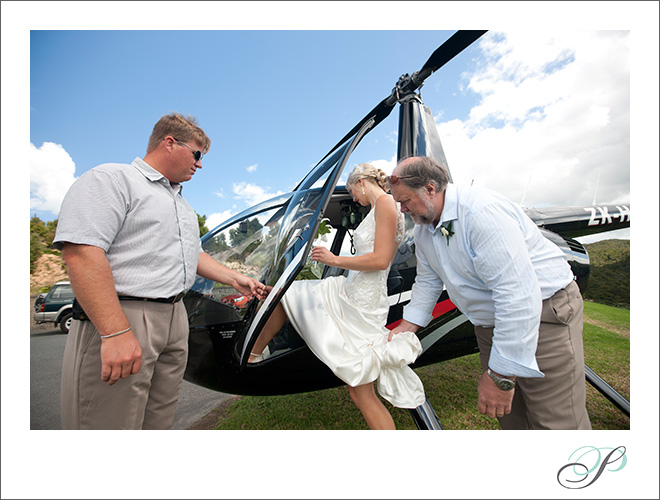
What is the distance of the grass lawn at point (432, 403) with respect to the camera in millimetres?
2283

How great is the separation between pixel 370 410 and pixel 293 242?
967mm

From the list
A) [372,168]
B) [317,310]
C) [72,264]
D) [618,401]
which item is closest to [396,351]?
[317,310]

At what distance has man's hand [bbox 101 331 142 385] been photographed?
3.32 feet

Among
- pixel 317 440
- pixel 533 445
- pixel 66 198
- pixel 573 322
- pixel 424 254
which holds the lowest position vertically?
pixel 317 440

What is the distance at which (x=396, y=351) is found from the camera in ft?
4.96

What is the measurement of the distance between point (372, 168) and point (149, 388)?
1621 millimetres

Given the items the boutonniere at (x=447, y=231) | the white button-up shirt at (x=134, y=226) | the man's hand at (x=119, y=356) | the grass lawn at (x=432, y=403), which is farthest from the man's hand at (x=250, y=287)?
the grass lawn at (x=432, y=403)

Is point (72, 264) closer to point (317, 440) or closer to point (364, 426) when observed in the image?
point (317, 440)

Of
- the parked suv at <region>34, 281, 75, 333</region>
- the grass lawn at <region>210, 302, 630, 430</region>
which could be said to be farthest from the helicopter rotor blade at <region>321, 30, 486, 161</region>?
the parked suv at <region>34, 281, 75, 333</region>

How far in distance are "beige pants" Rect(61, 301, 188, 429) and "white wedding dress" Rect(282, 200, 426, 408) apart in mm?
676

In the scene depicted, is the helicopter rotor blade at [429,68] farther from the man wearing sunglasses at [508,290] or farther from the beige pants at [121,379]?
the beige pants at [121,379]

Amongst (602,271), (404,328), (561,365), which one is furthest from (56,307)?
(602,271)

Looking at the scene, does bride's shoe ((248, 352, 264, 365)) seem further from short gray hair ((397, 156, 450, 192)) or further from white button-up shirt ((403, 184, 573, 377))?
short gray hair ((397, 156, 450, 192))

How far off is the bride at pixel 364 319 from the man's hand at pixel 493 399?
1.31ft
